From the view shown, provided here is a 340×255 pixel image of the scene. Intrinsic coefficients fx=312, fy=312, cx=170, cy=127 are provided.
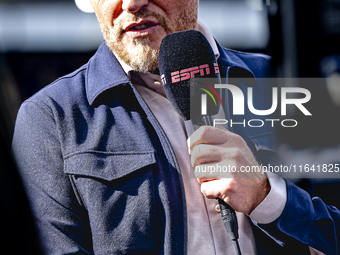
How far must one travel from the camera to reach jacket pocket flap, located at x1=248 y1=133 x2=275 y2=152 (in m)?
1.05

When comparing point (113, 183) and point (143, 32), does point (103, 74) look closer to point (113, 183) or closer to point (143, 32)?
point (143, 32)

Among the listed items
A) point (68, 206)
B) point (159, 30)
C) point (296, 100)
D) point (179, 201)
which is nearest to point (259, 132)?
point (296, 100)

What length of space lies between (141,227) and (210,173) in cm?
31

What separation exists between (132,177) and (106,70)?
407 mm

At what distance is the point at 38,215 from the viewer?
0.93m

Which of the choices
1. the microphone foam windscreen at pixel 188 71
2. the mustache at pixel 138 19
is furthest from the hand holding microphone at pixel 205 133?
the mustache at pixel 138 19

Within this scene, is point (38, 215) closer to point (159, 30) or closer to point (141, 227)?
point (141, 227)

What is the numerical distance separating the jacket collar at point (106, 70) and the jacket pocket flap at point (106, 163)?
0.64ft

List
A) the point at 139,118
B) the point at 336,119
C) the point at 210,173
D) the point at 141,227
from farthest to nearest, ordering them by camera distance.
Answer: the point at 336,119 → the point at 139,118 → the point at 141,227 → the point at 210,173

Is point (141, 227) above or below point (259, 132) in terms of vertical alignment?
below

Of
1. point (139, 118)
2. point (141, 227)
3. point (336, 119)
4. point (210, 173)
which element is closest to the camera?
point (210, 173)

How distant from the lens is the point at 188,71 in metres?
0.78

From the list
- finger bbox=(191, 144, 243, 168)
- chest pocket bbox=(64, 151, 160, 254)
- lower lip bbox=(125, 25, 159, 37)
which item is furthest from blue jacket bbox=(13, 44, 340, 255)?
finger bbox=(191, 144, 243, 168)

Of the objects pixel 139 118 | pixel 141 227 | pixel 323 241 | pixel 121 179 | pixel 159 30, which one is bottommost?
pixel 323 241
